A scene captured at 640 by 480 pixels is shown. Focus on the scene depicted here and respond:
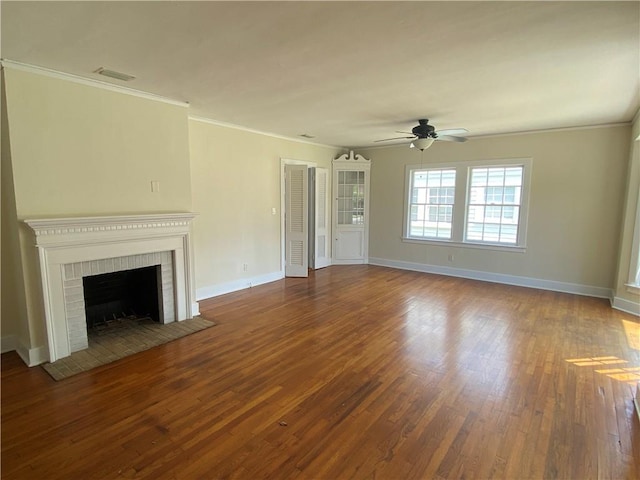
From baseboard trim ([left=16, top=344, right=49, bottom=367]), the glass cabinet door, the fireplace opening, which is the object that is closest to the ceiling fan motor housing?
the glass cabinet door

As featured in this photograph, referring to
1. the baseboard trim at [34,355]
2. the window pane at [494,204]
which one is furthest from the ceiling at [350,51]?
the baseboard trim at [34,355]

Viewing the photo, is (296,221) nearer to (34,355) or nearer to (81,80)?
(81,80)

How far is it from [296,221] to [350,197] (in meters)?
1.82

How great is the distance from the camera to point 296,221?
638cm

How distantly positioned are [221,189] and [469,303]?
410 cm

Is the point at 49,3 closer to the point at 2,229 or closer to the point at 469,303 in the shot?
the point at 2,229

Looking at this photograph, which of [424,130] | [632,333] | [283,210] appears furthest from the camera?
[283,210]

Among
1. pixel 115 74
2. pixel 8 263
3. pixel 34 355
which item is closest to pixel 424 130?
pixel 115 74

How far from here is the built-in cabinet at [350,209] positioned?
7535mm

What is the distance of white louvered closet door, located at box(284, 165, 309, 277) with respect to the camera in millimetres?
6297

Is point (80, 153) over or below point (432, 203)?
over

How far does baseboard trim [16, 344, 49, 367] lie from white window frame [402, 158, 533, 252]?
20.1 ft

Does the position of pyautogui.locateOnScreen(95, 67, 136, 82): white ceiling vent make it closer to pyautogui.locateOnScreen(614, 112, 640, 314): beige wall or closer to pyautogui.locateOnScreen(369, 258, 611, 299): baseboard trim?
pyautogui.locateOnScreen(369, 258, 611, 299): baseboard trim

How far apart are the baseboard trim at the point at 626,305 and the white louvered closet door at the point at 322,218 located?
16.2 ft
